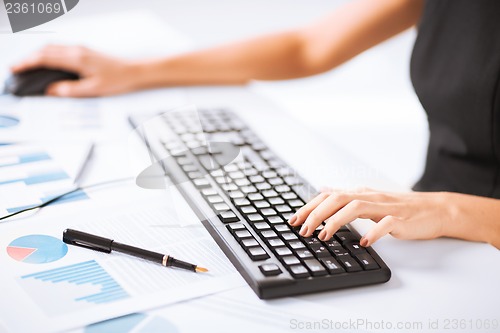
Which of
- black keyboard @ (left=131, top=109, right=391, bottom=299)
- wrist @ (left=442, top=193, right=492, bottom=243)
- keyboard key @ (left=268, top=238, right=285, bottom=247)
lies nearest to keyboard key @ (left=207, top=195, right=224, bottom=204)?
black keyboard @ (left=131, top=109, right=391, bottom=299)

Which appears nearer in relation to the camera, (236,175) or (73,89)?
(236,175)

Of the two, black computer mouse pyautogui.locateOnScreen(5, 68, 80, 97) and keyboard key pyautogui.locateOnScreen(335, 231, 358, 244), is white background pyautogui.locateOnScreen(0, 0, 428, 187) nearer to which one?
black computer mouse pyautogui.locateOnScreen(5, 68, 80, 97)

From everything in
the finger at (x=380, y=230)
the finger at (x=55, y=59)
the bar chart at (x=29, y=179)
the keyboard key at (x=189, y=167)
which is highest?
the finger at (x=55, y=59)

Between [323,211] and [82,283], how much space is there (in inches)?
10.1

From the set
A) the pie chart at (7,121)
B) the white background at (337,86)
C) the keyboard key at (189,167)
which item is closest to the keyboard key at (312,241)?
the keyboard key at (189,167)

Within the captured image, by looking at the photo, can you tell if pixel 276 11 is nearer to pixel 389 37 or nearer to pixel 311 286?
pixel 389 37

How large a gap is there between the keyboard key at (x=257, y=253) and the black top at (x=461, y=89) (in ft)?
1.52

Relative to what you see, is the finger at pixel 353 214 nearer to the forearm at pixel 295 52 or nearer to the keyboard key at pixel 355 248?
the keyboard key at pixel 355 248

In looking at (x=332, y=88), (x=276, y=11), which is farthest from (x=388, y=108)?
(x=276, y=11)

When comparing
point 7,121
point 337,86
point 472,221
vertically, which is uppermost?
point 7,121

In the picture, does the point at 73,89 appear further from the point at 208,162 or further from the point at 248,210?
the point at 248,210

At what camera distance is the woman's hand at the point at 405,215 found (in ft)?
2.22

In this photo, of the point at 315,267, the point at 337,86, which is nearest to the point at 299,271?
the point at 315,267

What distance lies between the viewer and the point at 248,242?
25.4 inches
